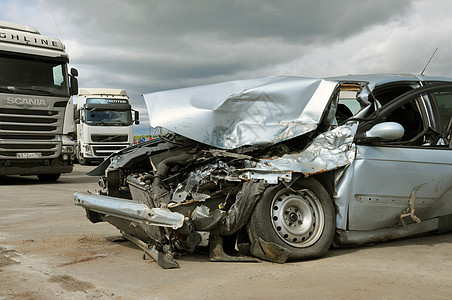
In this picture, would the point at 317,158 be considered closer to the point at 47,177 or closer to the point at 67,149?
the point at 67,149

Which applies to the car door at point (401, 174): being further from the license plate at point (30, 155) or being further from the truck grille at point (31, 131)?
the license plate at point (30, 155)

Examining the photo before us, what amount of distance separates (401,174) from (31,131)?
10705 millimetres

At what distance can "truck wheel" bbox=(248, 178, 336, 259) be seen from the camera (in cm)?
436

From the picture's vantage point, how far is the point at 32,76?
1262 cm

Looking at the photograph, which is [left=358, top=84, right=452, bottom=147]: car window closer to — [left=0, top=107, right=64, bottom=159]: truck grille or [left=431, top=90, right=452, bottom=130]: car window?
[left=431, top=90, right=452, bottom=130]: car window

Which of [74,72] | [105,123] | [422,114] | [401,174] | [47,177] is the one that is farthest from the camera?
[105,123]

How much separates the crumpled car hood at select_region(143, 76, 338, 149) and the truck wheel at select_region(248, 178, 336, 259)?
0.59 metres

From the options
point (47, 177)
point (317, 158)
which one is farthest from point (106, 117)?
point (317, 158)

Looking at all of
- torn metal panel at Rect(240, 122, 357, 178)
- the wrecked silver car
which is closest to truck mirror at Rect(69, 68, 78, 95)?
the wrecked silver car

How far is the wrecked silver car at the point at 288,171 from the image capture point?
440cm

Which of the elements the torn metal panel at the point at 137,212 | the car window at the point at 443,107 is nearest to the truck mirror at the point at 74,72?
the torn metal panel at the point at 137,212

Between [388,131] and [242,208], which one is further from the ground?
[388,131]

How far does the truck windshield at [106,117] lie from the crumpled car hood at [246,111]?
1601 centimetres

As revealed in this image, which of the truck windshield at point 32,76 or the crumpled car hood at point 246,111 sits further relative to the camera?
the truck windshield at point 32,76
